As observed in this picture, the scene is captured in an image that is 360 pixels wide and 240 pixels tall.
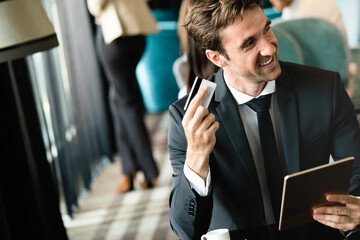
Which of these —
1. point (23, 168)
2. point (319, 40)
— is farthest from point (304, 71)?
point (23, 168)

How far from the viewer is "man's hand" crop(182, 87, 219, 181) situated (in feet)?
3.97

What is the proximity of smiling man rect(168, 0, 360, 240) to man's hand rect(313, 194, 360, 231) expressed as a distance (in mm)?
170

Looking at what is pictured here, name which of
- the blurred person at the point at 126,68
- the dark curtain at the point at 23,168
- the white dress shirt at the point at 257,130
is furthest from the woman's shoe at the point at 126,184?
the white dress shirt at the point at 257,130

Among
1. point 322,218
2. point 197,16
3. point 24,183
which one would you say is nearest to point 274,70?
point 197,16

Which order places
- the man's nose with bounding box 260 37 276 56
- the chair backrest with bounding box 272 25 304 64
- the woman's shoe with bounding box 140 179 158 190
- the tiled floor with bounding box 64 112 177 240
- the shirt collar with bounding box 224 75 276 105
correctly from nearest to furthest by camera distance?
the man's nose with bounding box 260 37 276 56 → the shirt collar with bounding box 224 75 276 105 → the chair backrest with bounding box 272 25 304 64 → the tiled floor with bounding box 64 112 177 240 → the woman's shoe with bounding box 140 179 158 190

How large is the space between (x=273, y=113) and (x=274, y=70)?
14cm

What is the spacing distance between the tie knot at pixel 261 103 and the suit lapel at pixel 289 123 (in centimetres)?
3

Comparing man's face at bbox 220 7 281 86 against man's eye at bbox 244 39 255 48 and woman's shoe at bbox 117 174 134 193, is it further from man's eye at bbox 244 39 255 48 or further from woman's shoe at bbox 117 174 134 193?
woman's shoe at bbox 117 174 134 193

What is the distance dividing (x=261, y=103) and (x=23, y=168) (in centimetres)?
141

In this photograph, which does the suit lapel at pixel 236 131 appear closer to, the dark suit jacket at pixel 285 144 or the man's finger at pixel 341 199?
the dark suit jacket at pixel 285 144

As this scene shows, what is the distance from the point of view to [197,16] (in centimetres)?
131

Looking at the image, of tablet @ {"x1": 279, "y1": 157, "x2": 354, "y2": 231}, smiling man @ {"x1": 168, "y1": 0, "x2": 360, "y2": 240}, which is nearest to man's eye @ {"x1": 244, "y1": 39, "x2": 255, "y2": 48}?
smiling man @ {"x1": 168, "y1": 0, "x2": 360, "y2": 240}

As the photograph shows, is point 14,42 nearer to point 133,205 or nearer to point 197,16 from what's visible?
point 197,16

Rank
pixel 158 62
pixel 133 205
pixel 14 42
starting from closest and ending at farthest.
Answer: pixel 14 42 → pixel 133 205 → pixel 158 62
